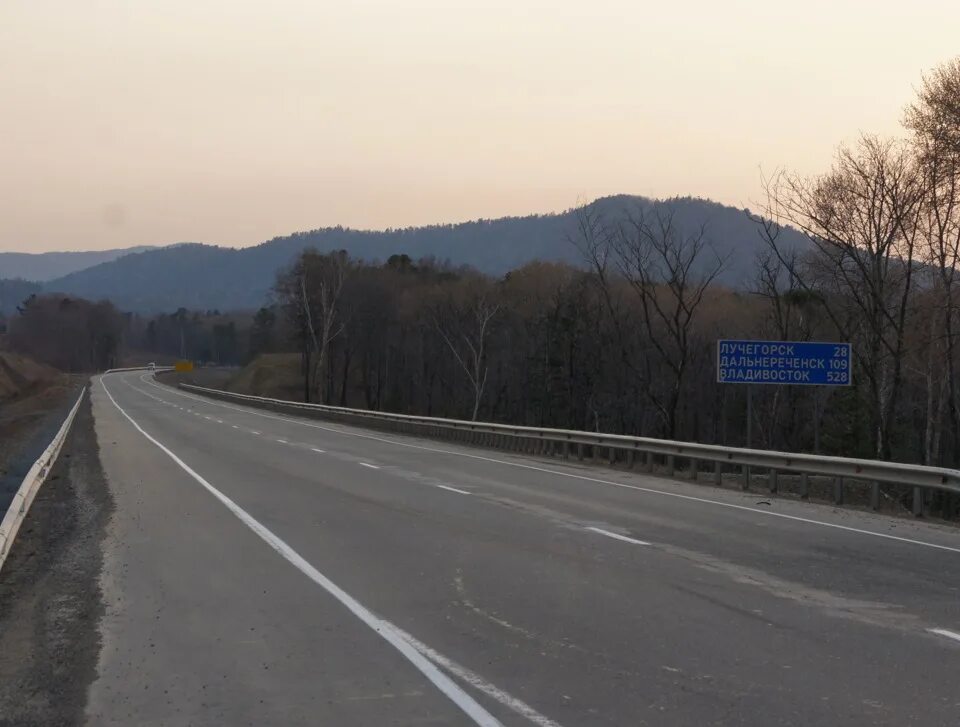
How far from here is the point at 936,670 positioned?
7977mm

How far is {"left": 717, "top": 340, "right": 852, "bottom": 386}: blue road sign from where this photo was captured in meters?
29.9

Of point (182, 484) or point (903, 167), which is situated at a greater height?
point (903, 167)

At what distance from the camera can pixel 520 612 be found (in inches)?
394

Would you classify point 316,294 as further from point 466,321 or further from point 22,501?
point 22,501

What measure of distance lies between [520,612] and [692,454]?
56.2 feet

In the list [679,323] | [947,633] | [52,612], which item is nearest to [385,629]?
[52,612]

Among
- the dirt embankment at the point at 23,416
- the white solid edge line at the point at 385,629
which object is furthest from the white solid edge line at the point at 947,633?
the dirt embankment at the point at 23,416

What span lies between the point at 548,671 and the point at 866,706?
2040mm

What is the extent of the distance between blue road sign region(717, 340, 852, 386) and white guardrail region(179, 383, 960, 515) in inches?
93.5

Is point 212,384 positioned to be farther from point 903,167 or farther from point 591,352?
point 903,167

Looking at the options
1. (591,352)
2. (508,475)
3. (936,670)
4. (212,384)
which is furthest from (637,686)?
(212,384)

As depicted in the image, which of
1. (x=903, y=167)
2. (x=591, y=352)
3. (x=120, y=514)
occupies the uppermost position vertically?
(x=903, y=167)

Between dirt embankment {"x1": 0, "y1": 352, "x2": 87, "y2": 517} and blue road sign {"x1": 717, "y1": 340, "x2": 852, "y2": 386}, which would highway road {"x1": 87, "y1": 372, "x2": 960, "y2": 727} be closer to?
dirt embankment {"x1": 0, "y1": 352, "x2": 87, "y2": 517}

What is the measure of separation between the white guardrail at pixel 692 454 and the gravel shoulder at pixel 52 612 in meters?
12.7
